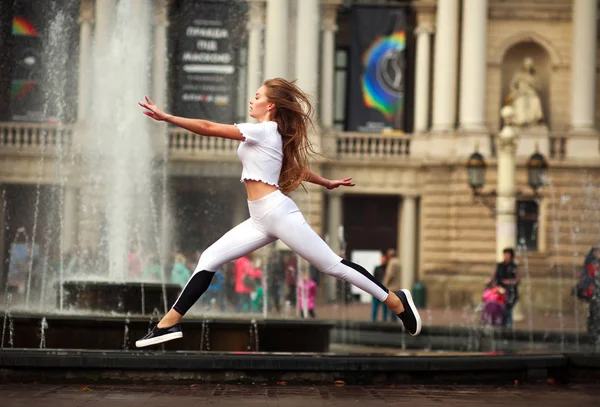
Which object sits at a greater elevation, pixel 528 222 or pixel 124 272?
pixel 528 222

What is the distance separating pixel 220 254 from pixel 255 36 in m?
39.7

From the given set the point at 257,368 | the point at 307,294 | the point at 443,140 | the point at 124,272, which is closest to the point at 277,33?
the point at 443,140

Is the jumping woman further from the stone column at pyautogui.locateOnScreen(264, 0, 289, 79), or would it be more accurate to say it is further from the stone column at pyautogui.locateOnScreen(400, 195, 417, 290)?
the stone column at pyautogui.locateOnScreen(400, 195, 417, 290)

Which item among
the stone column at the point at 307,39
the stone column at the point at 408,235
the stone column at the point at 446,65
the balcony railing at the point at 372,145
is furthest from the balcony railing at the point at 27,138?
the stone column at the point at 446,65

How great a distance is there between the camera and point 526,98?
47.0 meters

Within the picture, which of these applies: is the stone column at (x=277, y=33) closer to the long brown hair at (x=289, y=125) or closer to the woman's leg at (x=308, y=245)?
the long brown hair at (x=289, y=125)

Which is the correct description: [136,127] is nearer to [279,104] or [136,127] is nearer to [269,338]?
[269,338]

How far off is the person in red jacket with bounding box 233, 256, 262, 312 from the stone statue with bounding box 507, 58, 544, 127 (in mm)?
13972

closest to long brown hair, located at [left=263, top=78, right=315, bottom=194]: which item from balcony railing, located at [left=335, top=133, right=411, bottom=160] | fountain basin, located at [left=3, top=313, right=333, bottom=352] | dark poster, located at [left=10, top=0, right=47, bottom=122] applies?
fountain basin, located at [left=3, top=313, right=333, bottom=352]

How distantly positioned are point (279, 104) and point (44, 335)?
577 centimetres

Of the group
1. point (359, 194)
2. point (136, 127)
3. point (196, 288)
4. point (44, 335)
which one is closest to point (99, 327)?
point (44, 335)

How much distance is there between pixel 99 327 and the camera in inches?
561

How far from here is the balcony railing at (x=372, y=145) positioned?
1880 inches

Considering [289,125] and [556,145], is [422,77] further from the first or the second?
[289,125]
